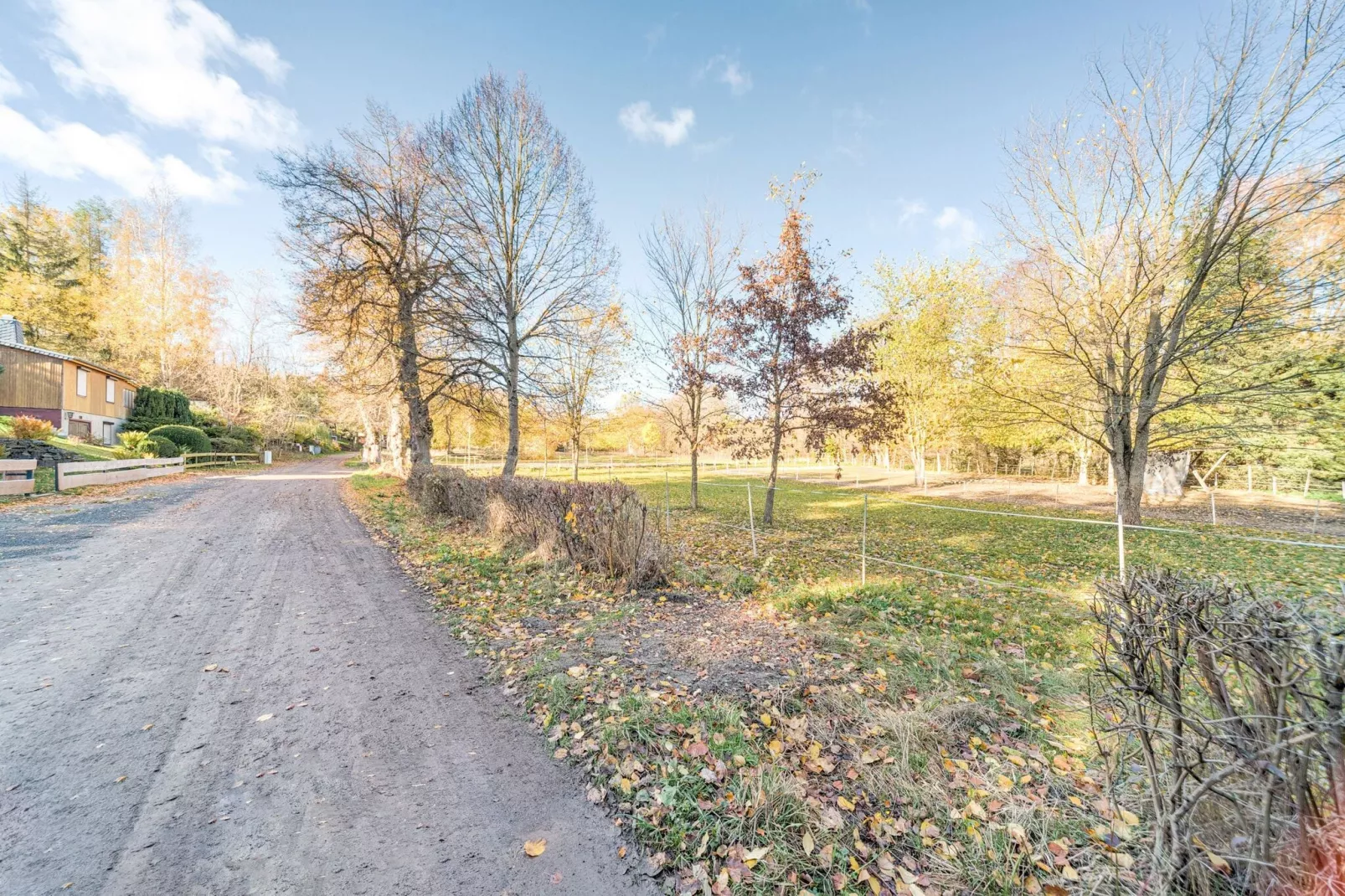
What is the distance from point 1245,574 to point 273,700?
12750mm

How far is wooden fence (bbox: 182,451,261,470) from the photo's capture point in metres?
26.0

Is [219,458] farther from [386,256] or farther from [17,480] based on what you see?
[386,256]

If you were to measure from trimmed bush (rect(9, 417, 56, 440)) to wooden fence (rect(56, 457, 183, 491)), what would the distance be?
248 cm

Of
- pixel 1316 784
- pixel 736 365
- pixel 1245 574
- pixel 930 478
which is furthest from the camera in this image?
pixel 930 478

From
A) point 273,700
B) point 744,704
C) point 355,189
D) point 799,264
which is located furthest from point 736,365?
point 355,189

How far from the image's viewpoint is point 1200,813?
6.31 ft

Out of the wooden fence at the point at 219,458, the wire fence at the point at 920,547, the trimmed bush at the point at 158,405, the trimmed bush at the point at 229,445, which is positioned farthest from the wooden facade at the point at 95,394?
the wire fence at the point at 920,547

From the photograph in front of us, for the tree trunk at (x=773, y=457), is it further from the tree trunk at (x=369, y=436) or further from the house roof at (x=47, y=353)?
the house roof at (x=47, y=353)

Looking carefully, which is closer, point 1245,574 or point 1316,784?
point 1316,784

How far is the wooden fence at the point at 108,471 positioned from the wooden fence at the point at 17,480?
518 mm

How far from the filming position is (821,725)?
3379 mm

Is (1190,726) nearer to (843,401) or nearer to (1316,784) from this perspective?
(1316,784)

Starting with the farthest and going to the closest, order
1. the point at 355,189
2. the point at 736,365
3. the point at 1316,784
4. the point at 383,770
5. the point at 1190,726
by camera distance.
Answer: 1. the point at 355,189
2. the point at 736,365
3. the point at 383,770
4. the point at 1190,726
5. the point at 1316,784

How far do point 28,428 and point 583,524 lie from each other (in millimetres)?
24594
